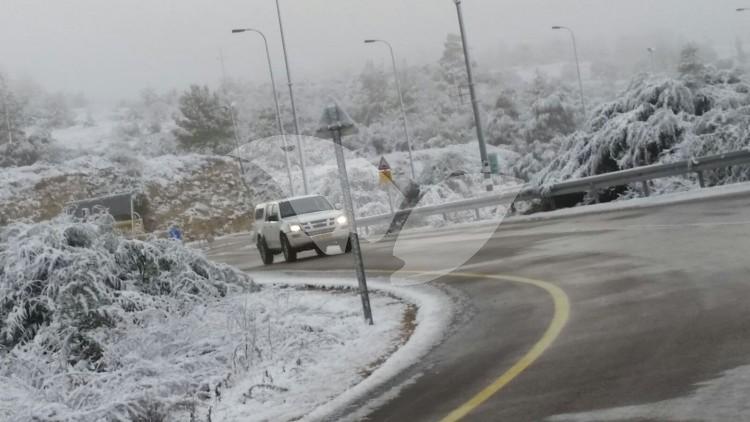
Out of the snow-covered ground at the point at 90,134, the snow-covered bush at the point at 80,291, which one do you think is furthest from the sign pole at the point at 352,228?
the snow-covered ground at the point at 90,134

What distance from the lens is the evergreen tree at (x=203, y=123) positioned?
8425cm

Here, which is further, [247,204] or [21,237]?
[247,204]

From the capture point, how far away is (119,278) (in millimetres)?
13242

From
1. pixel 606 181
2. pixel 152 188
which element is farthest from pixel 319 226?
pixel 152 188

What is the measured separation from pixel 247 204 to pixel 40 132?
28313 mm

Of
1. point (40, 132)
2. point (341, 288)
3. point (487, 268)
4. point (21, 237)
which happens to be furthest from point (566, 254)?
point (40, 132)

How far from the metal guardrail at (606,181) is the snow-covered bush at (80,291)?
13.6 meters

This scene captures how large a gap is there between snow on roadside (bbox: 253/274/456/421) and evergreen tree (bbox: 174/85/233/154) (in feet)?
226

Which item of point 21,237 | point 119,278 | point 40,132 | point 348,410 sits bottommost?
point 348,410

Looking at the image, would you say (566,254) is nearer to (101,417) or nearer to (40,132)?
(101,417)

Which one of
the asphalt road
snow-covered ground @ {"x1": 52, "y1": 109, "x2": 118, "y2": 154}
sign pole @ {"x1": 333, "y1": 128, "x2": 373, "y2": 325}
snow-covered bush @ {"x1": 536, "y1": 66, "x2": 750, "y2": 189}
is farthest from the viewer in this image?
snow-covered ground @ {"x1": 52, "y1": 109, "x2": 118, "y2": 154}

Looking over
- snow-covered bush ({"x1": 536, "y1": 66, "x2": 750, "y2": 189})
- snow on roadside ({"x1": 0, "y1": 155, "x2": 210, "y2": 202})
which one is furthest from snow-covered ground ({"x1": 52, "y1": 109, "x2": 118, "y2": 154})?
snow-covered bush ({"x1": 536, "y1": 66, "x2": 750, "y2": 189})

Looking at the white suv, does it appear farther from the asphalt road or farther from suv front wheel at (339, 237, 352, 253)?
the asphalt road

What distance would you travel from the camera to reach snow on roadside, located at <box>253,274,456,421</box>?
738cm
